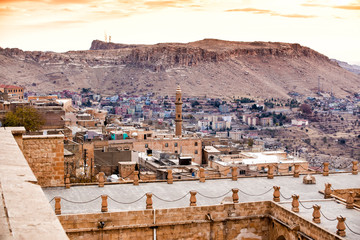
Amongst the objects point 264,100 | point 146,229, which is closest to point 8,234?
point 146,229

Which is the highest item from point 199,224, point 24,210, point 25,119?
point 24,210

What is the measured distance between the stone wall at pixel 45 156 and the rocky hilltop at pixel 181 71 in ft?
408

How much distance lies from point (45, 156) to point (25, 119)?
68.5ft

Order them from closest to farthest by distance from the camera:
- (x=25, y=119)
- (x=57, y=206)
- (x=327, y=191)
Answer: (x=57, y=206)
(x=327, y=191)
(x=25, y=119)

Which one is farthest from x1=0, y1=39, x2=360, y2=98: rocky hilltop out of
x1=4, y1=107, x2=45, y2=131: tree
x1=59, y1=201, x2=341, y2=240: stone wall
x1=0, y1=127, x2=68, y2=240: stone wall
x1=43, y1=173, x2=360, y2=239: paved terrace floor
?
x1=0, y1=127, x2=68, y2=240: stone wall

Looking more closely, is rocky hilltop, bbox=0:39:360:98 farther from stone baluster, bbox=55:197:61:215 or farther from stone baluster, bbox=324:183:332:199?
stone baluster, bbox=55:197:61:215

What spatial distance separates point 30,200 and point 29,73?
15181 cm

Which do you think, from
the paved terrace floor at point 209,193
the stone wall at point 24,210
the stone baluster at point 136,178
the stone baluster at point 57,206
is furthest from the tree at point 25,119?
the stone wall at point 24,210

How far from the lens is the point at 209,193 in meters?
14.9

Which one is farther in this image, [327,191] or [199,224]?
[327,191]

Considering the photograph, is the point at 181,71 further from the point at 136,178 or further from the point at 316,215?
the point at 316,215

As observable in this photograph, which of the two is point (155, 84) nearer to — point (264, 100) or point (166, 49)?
point (166, 49)

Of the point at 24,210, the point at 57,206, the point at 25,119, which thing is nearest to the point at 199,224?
the point at 57,206

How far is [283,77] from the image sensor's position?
16562cm
